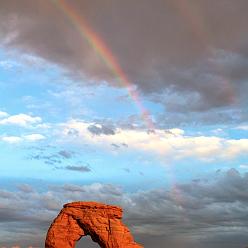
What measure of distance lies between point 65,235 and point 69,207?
413 centimetres

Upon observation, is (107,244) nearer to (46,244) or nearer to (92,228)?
(92,228)

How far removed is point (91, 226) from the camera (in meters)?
79.4

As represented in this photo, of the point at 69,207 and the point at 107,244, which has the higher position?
the point at 69,207

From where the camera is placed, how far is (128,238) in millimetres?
80188

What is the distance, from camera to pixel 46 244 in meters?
79.9

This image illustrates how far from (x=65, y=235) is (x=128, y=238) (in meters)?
9.34

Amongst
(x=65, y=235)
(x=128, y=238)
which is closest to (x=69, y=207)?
(x=65, y=235)

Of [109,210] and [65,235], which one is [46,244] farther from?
[109,210]

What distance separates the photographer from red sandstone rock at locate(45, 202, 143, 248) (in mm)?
79250

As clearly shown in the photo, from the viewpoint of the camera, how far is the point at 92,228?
261ft

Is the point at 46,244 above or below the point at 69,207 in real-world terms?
below

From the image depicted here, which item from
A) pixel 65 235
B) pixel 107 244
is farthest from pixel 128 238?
pixel 65 235

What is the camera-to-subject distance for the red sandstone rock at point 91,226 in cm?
7925

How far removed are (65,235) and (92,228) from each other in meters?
4.21
